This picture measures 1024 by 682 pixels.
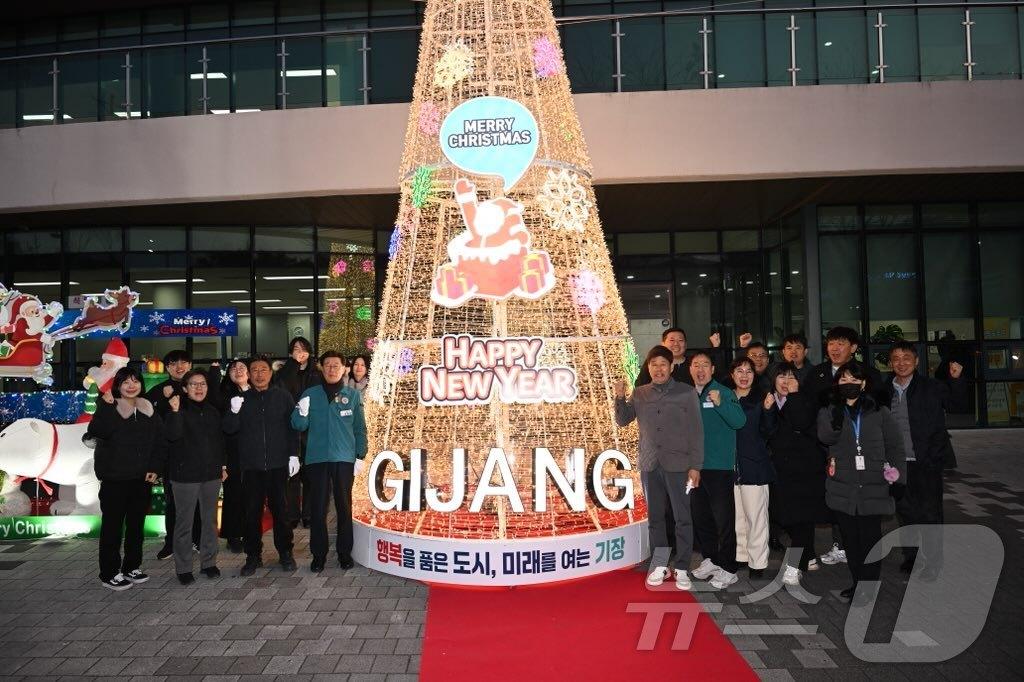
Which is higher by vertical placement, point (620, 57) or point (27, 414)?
point (620, 57)

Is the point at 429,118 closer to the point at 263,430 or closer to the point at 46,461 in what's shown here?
the point at 263,430

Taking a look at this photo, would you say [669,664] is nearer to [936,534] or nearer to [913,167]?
[936,534]

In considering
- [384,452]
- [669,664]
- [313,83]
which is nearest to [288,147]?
[313,83]

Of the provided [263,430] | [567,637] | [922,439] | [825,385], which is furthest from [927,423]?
[263,430]

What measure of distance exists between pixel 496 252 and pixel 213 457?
8.51 ft

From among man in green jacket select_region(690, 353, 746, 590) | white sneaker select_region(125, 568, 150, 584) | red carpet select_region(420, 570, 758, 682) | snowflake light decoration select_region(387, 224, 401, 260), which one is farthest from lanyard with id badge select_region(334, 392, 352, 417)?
man in green jacket select_region(690, 353, 746, 590)

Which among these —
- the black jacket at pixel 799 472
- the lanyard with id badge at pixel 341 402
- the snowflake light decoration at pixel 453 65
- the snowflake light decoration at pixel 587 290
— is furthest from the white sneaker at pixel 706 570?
the snowflake light decoration at pixel 453 65

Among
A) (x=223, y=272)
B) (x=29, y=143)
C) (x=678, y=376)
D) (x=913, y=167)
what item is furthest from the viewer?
(x=223, y=272)

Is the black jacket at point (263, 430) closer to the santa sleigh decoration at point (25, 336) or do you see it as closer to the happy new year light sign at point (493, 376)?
the happy new year light sign at point (493, 376)

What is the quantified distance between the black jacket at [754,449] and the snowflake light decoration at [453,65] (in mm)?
3254

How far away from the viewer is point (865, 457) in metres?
4.24

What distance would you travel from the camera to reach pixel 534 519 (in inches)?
200

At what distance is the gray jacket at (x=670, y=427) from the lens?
4.64 m

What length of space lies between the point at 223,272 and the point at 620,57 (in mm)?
9016
